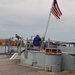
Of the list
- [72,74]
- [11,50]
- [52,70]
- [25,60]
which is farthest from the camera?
[11,50]

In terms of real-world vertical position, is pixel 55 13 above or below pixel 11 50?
above

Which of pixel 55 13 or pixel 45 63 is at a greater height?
pixel 55 13

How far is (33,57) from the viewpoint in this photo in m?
16.8

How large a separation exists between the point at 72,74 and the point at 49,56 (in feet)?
6.07

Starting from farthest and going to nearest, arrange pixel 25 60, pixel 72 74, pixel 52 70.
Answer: pixel 25 60, pixel 52 70, pixel 72 74

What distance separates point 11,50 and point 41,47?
6839mm

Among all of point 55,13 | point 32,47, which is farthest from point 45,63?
point 55,13

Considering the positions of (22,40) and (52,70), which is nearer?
(52,70)

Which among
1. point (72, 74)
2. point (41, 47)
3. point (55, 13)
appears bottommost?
point (72, 74)

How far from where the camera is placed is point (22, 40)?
19.5 metres

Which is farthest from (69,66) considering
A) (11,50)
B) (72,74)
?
(11,50)

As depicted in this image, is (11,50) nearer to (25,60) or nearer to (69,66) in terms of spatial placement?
(25,60)

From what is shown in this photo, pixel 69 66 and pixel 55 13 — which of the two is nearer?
pixel 69 66

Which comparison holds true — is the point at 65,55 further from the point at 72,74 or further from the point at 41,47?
the point at 41,47
